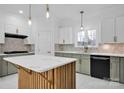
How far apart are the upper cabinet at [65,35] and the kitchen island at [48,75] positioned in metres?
3.23

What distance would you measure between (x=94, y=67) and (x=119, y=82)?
0.99m

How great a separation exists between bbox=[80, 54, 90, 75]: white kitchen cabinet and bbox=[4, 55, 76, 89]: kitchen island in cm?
206

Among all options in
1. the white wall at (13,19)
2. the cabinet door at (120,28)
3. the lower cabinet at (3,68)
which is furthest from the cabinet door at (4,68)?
the cabinet door at (120,28)

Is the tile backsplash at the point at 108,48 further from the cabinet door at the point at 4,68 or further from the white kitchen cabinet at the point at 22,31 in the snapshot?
the cabinet door at the point at 4,68

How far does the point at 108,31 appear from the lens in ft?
14.3

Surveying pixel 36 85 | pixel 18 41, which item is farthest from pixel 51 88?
pixel 18 41

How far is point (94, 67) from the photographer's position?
4.48 meters

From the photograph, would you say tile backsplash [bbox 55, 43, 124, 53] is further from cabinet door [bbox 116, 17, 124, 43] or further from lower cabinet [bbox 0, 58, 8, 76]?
lower cabinet [bbox 0, 58, 8, 76]

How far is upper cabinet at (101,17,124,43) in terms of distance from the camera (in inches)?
161

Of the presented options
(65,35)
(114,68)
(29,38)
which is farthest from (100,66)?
(29,38)

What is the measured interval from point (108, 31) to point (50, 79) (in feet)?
10.3

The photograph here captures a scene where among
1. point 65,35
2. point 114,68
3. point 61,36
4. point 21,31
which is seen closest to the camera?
point 114,68

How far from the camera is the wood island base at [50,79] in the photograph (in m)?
2.24

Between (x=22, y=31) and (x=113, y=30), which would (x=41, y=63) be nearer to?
(x=113, y=30)
